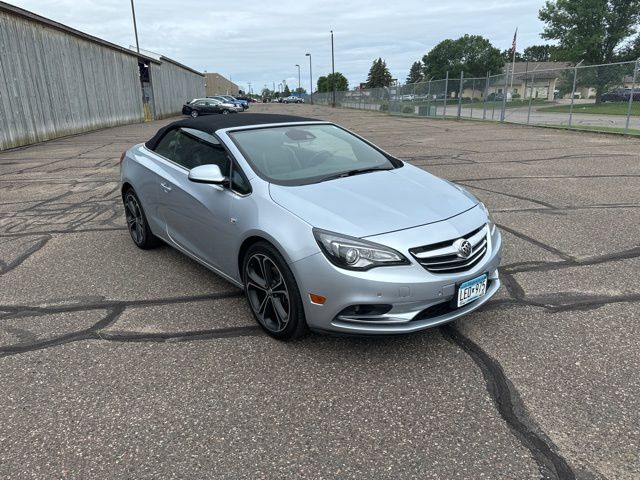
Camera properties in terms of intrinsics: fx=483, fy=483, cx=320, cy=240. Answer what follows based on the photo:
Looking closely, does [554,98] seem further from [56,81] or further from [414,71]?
[414,71]

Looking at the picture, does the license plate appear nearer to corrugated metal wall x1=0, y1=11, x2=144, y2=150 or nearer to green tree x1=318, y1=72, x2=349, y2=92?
corrugated metal wall x1=0, y1=11, x2=144, y2=150

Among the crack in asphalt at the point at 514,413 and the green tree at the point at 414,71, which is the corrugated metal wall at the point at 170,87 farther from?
the green tree at the point at 414,71

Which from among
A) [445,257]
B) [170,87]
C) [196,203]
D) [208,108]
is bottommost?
[208,108]

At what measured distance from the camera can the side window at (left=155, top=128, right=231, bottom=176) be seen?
392cm

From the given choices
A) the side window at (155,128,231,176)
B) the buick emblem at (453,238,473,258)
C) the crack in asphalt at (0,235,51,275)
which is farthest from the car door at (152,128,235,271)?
the crack in asphalt at (0,235,51,275)

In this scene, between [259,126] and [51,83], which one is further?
[51,83]

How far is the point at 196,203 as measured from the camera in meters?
3.90

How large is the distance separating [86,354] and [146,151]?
2.63 metres

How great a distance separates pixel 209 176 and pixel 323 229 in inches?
44.4

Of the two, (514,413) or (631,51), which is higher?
(631,51)

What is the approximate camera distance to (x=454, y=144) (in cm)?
1514

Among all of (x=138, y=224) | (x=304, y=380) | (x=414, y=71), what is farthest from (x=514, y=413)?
(x=414, y=71)

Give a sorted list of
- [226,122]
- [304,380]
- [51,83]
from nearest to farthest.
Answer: [304,380], [226,122], [51,83]

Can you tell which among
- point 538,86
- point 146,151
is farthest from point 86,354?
point 538,86
